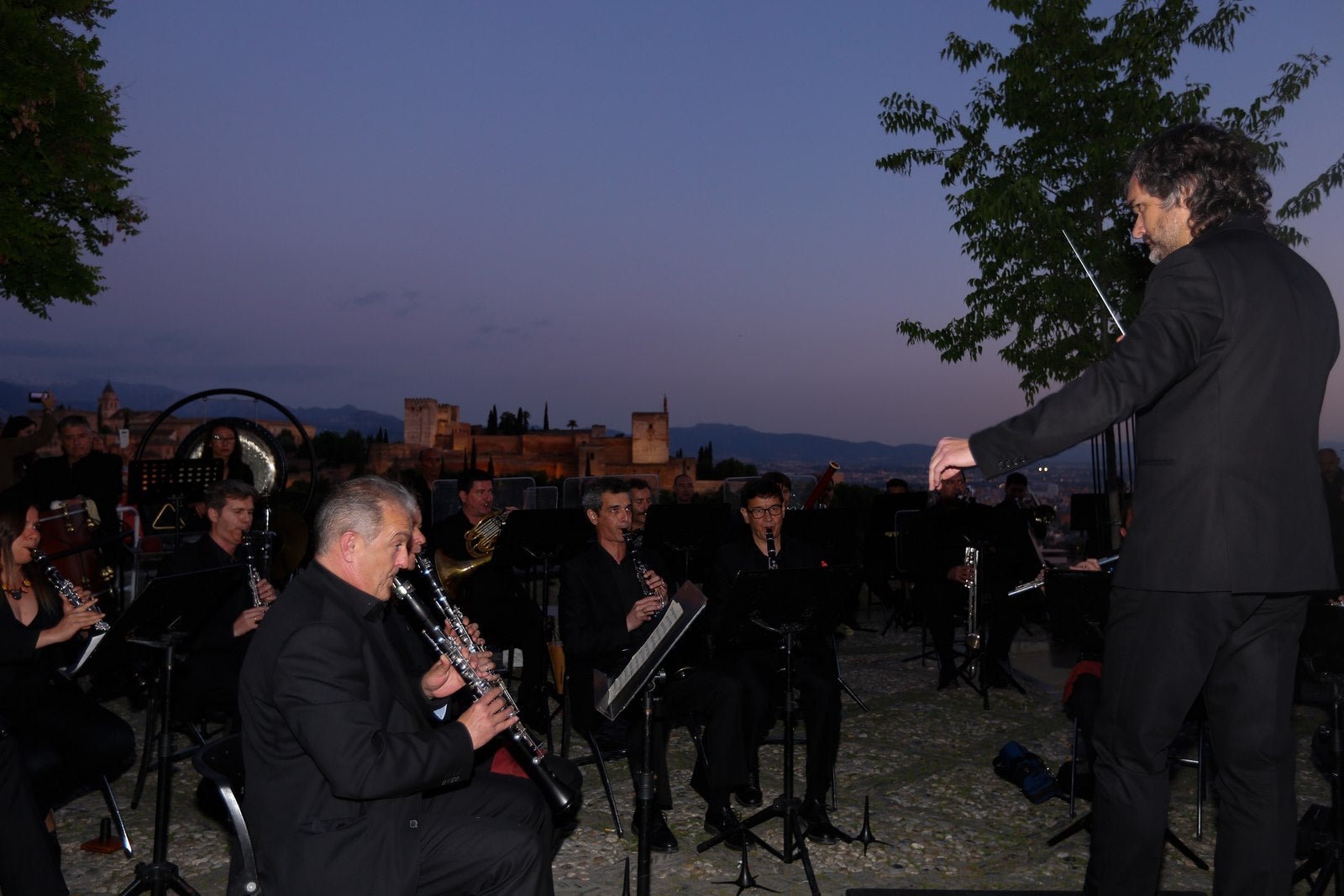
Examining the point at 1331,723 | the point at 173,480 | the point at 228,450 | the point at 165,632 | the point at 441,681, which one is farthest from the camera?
the point at 228,450

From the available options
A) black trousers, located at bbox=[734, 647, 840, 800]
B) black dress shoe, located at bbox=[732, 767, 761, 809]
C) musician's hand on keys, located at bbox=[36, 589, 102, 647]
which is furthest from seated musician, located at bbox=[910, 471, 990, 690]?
musician's hand on keys, located at bbox=[36, 589, 102, 647]

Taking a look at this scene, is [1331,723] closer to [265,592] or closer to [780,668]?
[780,668]

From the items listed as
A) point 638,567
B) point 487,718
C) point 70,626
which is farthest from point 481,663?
point 70,626

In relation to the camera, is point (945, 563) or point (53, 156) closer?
point (945, 563)

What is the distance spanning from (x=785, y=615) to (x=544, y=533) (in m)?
2.98

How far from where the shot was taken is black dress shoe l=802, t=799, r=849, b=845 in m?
5.37

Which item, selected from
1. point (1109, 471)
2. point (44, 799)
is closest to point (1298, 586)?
point (44, 799)

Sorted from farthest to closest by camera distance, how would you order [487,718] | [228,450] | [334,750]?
1. [228,450]
2. [487,718]
3. [334,750]

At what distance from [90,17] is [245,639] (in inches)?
737

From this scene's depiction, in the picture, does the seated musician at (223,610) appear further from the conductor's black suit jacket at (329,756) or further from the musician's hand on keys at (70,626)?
the conductor's black suit jacket at (329,756)

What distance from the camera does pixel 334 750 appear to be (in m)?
2.99

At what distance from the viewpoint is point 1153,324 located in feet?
8.73

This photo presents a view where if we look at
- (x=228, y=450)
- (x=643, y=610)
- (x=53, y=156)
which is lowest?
(x=643, y=610)

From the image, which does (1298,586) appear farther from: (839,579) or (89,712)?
(89,712)
